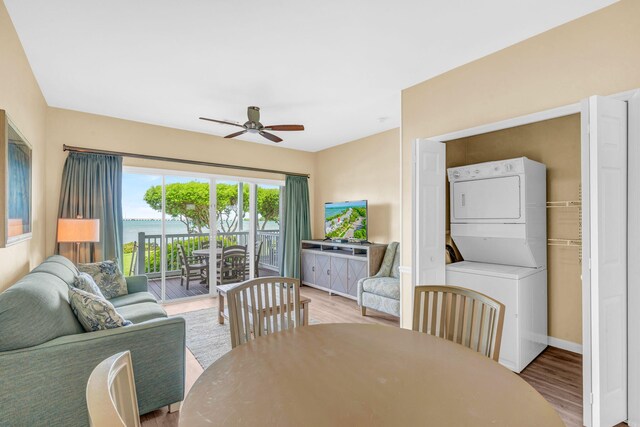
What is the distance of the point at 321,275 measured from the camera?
5469 mm

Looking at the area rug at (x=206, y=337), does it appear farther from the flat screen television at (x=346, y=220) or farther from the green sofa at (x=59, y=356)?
the flat screen television at (x=346, y=220)

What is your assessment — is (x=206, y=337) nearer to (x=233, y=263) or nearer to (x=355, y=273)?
(x=233, y=263)

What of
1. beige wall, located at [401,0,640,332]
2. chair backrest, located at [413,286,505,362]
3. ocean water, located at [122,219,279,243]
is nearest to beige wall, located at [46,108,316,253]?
ocean water, located at [122,219,279,243]

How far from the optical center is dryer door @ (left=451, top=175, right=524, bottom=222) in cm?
288

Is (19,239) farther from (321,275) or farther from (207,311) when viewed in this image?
(321,275)

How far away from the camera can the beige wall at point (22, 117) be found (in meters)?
2.12

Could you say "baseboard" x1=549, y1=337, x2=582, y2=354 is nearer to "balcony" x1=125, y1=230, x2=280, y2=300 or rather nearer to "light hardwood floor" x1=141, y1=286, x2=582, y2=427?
"light hardwood floor" x1=141, y1=286, x2=582, y2=427

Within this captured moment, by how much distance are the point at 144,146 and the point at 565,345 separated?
221 inches

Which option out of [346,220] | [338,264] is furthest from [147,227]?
[346,220]

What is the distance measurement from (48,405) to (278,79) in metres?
2.95

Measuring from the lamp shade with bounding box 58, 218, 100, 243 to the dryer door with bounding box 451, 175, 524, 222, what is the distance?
401 centimetres

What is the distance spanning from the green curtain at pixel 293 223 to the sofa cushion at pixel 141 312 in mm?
2995

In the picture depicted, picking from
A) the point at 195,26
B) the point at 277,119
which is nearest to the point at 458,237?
the point at 277,119

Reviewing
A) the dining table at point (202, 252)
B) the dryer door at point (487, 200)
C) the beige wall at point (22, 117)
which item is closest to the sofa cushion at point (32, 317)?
the beige wall at point (22, 117)
